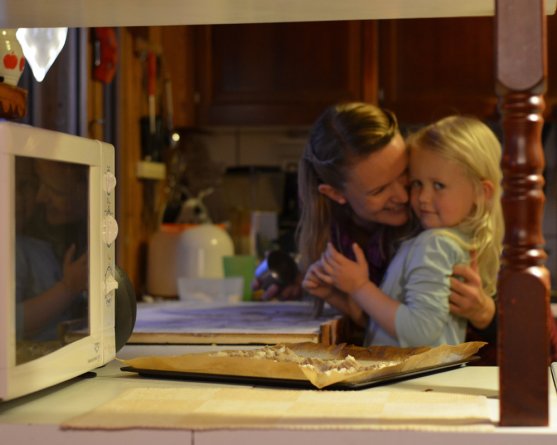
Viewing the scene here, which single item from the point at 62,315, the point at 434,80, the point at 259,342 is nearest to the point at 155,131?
the point at 434,80

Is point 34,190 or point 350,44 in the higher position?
point 350,44

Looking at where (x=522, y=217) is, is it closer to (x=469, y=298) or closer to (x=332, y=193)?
(x=469, y=298)

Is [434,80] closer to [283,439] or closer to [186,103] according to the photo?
[186,103]

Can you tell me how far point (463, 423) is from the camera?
74 cm

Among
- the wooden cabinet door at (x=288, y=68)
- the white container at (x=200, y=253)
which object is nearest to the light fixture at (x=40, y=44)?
the white container at (x=200, y=253)

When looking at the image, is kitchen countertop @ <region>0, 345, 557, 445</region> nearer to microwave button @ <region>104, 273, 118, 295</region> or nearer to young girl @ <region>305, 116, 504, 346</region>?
microwave button @ <region>104, 273, 118, 295</region>

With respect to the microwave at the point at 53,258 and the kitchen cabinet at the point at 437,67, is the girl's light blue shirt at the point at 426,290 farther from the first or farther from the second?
the kitchen cabinet at the point at 437,67

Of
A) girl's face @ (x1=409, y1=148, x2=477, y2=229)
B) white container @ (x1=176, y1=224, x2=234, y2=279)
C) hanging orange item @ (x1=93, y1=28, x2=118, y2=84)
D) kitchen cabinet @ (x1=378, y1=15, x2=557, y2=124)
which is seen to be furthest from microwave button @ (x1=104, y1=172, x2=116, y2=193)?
kitchen cabinet @ (x1=378, y1=15, x2=557, y2=124)

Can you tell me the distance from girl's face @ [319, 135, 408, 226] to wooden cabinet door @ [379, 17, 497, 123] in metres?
1.61

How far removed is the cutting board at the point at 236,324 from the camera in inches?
55.9

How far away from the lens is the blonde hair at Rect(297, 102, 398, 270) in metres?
1.82

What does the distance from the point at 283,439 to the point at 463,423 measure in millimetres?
136

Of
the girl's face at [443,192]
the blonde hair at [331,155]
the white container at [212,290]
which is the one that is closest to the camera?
the girl's face at [443,192]

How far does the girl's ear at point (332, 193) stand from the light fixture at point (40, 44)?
84cm
